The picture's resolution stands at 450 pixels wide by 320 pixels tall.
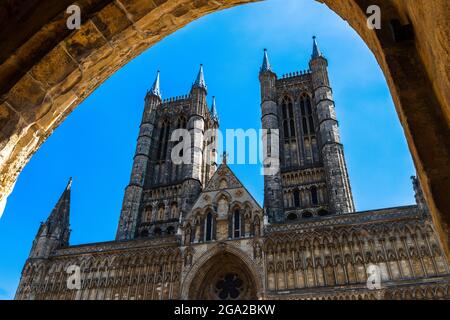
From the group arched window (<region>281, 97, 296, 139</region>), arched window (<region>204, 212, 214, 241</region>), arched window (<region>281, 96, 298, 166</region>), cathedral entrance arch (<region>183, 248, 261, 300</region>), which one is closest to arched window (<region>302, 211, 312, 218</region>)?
arched window (<region>281, 96, 298, 166</region>)

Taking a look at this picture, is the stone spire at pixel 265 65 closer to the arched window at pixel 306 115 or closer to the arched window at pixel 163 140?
the arched window at pixel 306 115

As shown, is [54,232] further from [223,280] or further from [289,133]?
[289,133]

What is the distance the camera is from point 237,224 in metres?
18.9

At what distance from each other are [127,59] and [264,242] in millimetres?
15959

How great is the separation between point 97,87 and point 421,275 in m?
16.3

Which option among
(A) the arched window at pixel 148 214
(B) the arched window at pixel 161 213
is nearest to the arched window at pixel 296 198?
(B) the arched window at pixel 161 213

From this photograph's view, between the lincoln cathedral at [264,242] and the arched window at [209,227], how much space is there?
0.21 ft

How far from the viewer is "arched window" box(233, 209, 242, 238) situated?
1839cm

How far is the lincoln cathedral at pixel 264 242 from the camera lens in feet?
50.8

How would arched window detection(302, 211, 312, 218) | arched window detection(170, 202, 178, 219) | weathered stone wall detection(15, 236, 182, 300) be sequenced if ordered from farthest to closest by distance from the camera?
arched window detection(170, 202, 178, 219)
arched window detection(302, 211, 312, 218)
weathered stone wall detection(15, 236, 182, 300)

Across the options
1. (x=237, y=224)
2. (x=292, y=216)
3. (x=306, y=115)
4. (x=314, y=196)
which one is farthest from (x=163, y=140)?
(x=237, y=224)

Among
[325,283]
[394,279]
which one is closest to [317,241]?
[325,283]

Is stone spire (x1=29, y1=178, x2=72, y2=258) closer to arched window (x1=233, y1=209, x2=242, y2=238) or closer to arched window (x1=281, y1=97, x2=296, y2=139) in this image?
arched window (x1=233, y1=209, x2=242, y2=238)

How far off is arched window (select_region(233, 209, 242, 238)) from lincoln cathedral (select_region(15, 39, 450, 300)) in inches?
2.3
